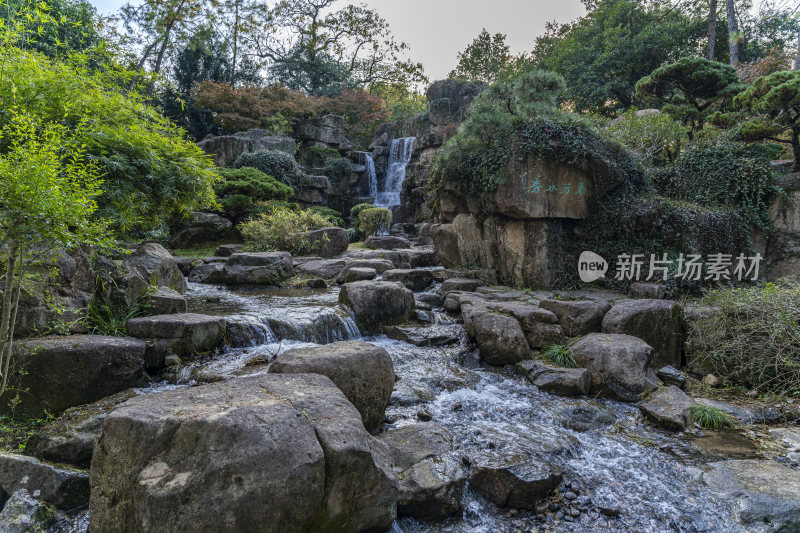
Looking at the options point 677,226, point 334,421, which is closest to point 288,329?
point 334,421

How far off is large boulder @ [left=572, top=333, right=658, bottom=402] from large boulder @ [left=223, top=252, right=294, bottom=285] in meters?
6.81

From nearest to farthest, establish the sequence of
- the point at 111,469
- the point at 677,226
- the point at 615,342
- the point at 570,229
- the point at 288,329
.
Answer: the point at 111,469
the point at 615,342
the point at 288,329
the point at 677,226
the point at 570,229

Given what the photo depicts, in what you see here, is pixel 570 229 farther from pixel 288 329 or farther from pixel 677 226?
pixel 288 329

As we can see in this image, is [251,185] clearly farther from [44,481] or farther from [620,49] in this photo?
[620,49]

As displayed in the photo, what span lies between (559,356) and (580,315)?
4.09 feet

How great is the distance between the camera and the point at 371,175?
73.6 feet

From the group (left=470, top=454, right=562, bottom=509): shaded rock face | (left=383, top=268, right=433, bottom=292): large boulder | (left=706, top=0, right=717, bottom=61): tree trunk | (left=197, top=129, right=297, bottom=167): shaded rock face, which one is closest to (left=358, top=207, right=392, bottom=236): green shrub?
(left=197, top=129, right=297, bottom=167): shaded rock face

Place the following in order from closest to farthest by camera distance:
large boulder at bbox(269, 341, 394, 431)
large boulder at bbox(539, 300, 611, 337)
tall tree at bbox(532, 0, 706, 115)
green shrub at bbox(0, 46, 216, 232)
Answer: large boulder at bbox(269, 341, 394, 431)
green shrub at bbox(0, 46, 216, 232)
large boulder at bbox(539, 300, 611, 337)
tall tree at bbox(532, 0, 706, 115)

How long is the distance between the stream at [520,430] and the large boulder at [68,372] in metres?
0.65

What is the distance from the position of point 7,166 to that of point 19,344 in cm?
179

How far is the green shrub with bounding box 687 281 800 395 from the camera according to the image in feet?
15.4

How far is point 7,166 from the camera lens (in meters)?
2.27

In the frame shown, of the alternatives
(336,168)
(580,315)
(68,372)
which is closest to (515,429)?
(580,315)

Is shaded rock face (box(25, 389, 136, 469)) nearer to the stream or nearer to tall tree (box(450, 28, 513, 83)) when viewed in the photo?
the stream
